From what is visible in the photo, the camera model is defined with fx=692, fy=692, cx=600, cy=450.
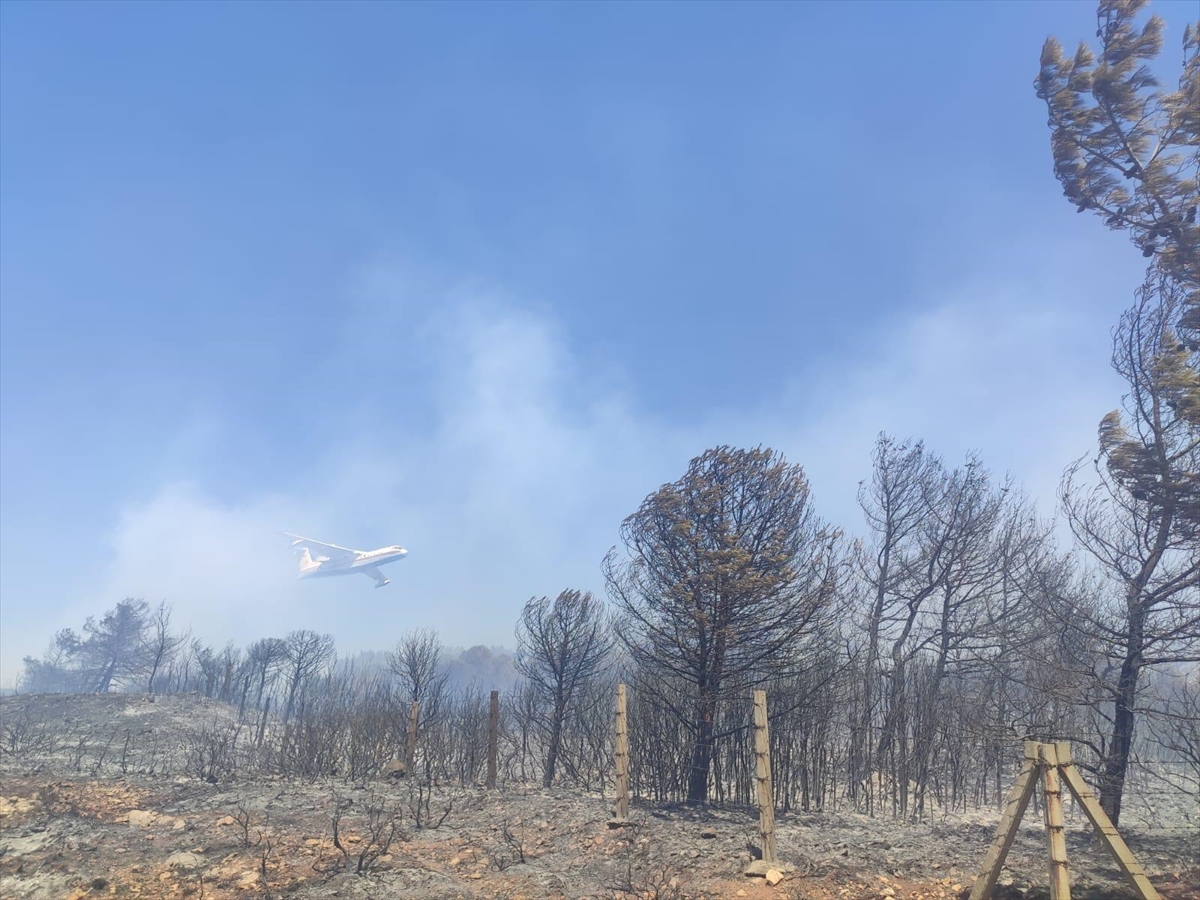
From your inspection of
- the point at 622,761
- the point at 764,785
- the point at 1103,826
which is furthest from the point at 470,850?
the point at 1103,826

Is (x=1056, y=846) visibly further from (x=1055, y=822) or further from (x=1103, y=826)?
(x=1103, y=826)

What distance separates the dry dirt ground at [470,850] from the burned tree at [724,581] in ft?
8.37

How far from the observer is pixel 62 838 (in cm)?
986

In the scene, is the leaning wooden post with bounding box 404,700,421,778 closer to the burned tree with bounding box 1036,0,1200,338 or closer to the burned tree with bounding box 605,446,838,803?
the burned tree with bounding box 605,446,838,803

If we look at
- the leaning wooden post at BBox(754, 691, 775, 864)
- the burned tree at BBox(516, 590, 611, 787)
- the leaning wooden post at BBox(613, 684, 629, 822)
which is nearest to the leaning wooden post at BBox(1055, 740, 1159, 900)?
the leaning wooden post at BBox(754, 691, 775, 864)

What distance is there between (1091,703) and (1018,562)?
12.5 metres

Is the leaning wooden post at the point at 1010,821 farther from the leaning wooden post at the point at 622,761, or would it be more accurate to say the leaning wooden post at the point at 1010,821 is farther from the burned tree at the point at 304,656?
the burned tree at the point at 304,656

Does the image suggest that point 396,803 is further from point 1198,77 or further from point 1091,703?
point 1198,77

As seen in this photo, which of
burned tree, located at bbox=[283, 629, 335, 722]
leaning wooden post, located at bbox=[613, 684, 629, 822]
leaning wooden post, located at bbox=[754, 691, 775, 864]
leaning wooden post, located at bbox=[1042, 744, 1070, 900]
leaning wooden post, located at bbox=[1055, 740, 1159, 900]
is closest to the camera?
leaning wooden post, located at bbox=[1042, 744, 1070, 900]

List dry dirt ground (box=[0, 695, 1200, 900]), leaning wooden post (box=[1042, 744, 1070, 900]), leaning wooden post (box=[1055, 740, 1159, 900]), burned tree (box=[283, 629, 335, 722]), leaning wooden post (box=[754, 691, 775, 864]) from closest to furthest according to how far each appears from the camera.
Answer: leaning wooden post (box=[1042, 744, 1070, 900]) < leaning wooden post (box=[1055, 740, 1159, 900]) < dry dirt ground (box=[0, 695, 1200, 900]) < leaning wooden post (box=[754, 691, 775, 864]) < burned tree (box=[283, 629, 335, 722])

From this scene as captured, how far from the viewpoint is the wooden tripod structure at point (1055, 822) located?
6.08 m

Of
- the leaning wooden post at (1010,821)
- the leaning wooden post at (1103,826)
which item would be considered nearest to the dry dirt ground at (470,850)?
the leaning wooden post at (1010,821)

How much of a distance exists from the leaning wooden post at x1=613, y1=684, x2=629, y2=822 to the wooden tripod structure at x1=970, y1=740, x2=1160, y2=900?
523cm

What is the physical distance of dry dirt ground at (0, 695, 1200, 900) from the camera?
8047 millimetres
